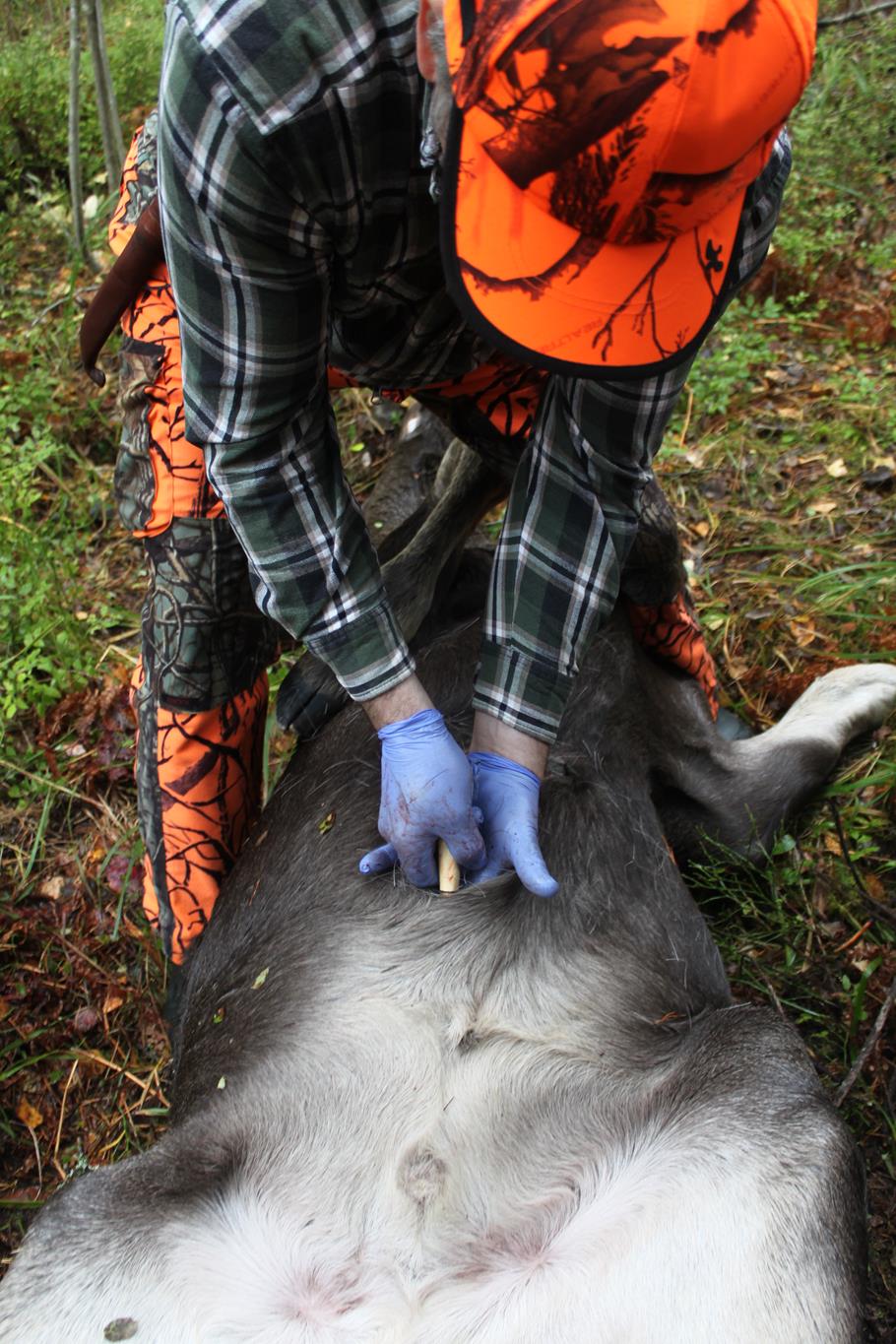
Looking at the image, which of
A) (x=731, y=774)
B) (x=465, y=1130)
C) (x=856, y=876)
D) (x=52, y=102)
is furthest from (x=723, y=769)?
(x=52, y=102)

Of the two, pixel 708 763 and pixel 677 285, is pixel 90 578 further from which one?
pixel 677 285

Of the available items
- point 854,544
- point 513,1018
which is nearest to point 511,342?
point 513,1018

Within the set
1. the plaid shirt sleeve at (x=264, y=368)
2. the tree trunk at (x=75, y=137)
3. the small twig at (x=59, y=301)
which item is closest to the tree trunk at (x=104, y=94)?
the tree trunk at (x=75, y=137)

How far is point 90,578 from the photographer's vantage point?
A: 3.97 metres

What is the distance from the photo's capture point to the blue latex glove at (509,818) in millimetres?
2125

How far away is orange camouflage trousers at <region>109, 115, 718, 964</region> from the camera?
2.56 meters

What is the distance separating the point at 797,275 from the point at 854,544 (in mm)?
1443

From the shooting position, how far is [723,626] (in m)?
3.61

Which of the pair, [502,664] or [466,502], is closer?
[502,664]

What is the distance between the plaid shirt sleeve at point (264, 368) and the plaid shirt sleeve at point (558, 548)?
21 cm

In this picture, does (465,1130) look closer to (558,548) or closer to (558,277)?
(558,548)

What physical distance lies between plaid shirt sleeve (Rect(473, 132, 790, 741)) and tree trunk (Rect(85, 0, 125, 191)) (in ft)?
9.73

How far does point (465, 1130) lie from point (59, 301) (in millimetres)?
3804

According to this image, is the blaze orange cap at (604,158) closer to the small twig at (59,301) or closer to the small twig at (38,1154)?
the small twig at (38,1154)
